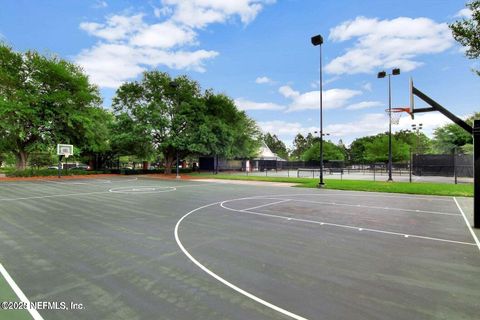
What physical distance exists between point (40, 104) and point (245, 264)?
1305 inches

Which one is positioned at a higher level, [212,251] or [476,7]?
[476,7]

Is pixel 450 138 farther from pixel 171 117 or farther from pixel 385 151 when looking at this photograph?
pixel 171 117

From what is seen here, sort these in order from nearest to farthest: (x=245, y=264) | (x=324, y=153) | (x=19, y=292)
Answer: (x=19, y=292)
(x=245, y=264)
(x=324, y=153)

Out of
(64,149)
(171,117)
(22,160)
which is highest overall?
(171,117)

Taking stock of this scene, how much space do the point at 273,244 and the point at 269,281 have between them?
2.03 meters

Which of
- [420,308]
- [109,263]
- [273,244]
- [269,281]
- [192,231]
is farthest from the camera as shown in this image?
[192,231]

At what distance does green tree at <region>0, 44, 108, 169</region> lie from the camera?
27.7 metres

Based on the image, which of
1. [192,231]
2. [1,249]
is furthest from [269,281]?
[1,249]

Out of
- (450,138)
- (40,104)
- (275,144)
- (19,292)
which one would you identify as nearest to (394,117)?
(19,292)

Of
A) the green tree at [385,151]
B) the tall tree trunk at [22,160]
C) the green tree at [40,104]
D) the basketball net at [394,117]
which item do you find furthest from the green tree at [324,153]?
the tall tree trunk at [22,160]

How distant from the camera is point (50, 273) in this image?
181 inches

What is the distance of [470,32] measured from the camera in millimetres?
12539

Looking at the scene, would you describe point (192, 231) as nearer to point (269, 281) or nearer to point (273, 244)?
point (273, 244)

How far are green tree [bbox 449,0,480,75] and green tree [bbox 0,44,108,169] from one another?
110 feet
